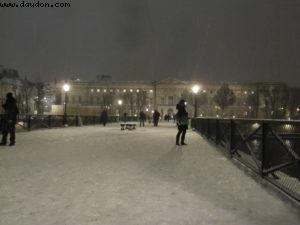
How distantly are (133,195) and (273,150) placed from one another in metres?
3.02

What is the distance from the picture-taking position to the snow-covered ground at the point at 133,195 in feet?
19.8

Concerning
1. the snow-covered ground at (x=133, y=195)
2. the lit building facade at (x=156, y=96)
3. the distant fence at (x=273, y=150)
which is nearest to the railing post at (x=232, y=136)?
the distant fence at (x=273, y=150)

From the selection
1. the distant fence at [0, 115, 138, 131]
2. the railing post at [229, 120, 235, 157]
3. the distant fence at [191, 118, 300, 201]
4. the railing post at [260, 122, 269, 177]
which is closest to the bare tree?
the distant fence at [0, 115, 138, 131]

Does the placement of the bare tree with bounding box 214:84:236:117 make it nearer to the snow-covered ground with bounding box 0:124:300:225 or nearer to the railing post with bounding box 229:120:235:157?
the railing post with bounding box 229:120:235:157

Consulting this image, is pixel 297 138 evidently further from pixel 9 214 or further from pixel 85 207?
pixel 9 214

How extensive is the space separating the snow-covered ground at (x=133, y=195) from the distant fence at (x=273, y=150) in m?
0.32

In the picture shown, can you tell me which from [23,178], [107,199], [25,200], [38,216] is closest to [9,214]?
[38,216]

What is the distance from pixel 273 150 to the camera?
906 centimetres

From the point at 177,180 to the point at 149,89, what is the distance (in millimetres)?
150481

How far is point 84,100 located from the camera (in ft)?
529

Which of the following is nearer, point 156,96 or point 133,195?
point 133,195

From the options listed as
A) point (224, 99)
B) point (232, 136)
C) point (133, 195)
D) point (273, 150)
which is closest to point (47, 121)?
point (232, 136)

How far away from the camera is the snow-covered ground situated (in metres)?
6.03

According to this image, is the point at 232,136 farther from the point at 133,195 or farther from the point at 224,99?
the point at 224,99
